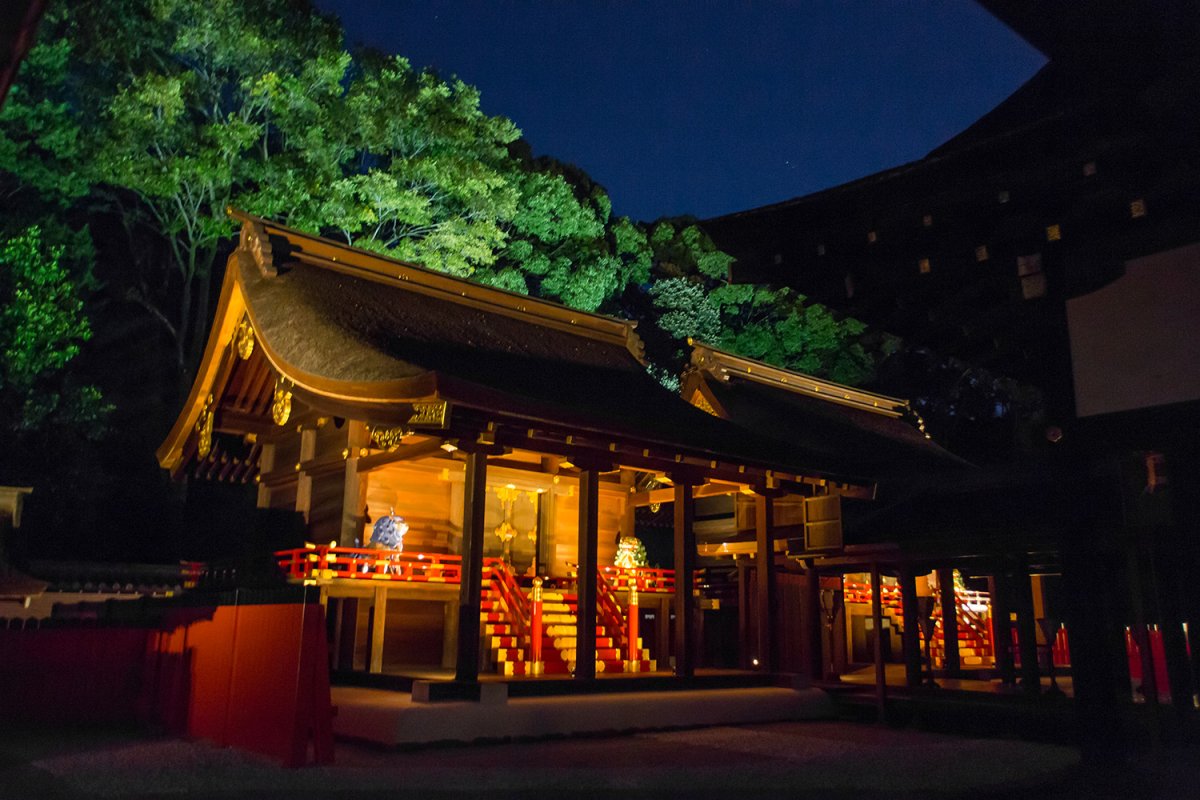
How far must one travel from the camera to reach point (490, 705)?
979 centimetres

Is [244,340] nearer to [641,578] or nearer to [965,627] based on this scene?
[641,578]

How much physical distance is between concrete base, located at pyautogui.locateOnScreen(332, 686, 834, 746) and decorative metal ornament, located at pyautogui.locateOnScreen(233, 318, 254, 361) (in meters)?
4.88

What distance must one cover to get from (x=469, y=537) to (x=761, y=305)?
72.7 feet

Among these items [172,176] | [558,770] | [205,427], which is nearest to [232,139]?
[172,176]

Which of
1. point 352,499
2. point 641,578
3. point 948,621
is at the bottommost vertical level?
point 948,621

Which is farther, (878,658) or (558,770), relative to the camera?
(878,658)

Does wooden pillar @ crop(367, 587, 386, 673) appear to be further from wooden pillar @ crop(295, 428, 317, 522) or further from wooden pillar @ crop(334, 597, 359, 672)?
wooden pillar @ crop(295, 428, 317, 522)

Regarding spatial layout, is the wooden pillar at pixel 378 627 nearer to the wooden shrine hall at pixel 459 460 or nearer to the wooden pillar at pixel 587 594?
the wooden shrine hall at pixel 459 460

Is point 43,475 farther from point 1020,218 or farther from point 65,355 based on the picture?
point 1020,218

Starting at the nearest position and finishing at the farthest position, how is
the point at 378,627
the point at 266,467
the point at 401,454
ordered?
the point at 401,454 < the point at 378,627 < the point at 266,467

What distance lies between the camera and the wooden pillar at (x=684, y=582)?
40.2ft

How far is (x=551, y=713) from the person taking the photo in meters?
10.3

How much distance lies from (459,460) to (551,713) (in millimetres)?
4569

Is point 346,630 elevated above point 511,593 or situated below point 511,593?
below
